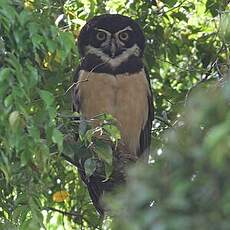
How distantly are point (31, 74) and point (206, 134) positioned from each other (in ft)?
4.26

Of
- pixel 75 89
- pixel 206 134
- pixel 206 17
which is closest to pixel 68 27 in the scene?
pixel 75 89

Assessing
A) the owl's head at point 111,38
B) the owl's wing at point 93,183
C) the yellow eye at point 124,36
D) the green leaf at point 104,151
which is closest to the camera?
the green leaf at point 104,151

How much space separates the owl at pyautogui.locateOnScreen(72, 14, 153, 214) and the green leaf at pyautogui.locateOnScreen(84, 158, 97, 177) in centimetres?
138

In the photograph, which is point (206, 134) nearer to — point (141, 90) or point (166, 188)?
point (166, 188)

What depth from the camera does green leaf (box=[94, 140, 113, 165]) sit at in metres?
3.06

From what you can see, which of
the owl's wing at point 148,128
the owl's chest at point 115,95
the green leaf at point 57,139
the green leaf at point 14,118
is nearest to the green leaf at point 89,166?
the green leaf at point 57,139

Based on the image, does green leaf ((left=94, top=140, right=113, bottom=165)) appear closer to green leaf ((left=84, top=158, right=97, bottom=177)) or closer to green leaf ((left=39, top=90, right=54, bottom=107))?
green leaf ((left=84, top=158, right=97, bottom=177))

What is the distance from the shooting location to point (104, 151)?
3.11 metres

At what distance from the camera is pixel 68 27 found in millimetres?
4398

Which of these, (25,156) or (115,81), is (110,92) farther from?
(25,156)

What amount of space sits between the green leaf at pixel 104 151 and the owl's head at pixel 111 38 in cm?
174

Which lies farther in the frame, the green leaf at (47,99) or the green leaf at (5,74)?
Result: the green leaf at (47,99)

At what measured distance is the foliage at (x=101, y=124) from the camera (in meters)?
1.22

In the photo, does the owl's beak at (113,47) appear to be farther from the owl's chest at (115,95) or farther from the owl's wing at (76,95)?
the owl's wing at (76,95)
